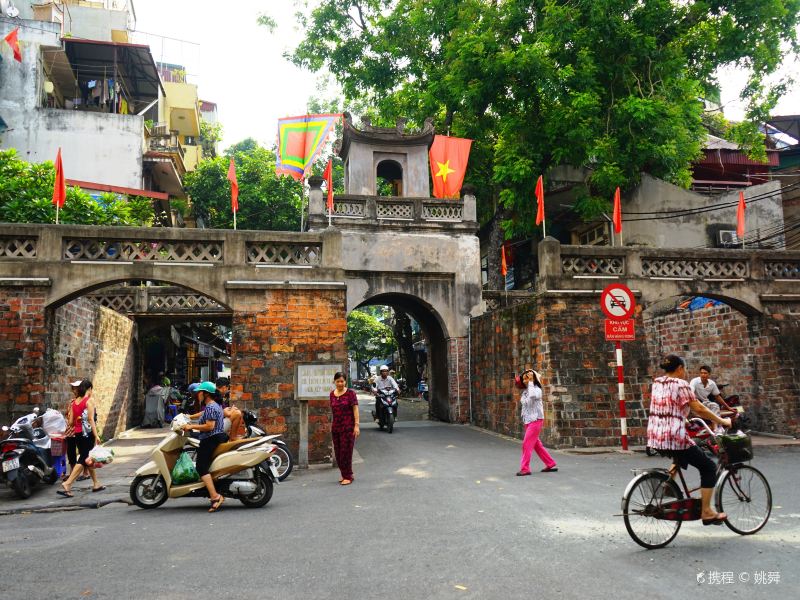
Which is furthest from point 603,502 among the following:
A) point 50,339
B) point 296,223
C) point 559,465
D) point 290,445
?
point 296,223

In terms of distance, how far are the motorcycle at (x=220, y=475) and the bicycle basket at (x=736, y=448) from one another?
4591 millimetres

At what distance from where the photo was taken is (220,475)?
6969mm

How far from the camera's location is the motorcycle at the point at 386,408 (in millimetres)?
15312

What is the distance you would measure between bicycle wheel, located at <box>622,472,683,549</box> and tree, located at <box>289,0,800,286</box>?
14.4m

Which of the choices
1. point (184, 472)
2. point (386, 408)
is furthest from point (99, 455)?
point (386, 408)

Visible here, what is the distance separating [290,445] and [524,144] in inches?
493

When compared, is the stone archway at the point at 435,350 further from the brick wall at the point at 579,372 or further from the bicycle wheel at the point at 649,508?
the bicycle wheel at the point at 649,508

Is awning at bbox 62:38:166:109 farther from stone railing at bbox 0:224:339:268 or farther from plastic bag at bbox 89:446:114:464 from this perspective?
plastic bag at bbox 89:446:114:464

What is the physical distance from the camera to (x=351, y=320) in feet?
150

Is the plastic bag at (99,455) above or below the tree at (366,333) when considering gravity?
below

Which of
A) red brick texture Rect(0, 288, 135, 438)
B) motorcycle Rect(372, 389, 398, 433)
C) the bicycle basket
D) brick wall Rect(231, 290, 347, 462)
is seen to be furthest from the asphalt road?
motorcycle Rect(372, 389, 398, 433)

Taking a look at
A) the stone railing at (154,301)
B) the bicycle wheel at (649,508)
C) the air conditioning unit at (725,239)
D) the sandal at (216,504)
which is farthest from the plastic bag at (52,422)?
the air conditioning unit at (725,239)

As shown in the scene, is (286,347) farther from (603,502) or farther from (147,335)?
(147,335)

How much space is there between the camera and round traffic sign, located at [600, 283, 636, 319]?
10.4m
